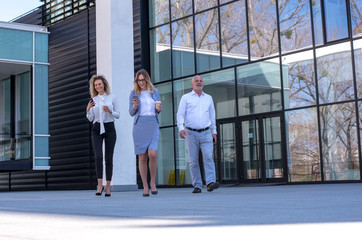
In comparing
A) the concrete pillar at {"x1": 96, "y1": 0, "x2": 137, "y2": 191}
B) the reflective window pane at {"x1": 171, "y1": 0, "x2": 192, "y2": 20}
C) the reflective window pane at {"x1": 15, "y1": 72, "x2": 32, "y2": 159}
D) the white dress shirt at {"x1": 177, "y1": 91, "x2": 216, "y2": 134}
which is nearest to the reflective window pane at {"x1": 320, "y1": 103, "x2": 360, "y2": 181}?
the concrete pillar at {"x1": 96, "y1": 0, "x2": 137, "y2": 191}

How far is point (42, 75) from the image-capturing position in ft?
61.6

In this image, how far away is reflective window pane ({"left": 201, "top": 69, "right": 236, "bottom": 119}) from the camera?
1706 centimetres

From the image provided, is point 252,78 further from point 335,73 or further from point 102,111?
point 102,111

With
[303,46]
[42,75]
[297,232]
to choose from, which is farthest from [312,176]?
[297,232]

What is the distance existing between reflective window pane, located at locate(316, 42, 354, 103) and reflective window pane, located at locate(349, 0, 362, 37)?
0.36m

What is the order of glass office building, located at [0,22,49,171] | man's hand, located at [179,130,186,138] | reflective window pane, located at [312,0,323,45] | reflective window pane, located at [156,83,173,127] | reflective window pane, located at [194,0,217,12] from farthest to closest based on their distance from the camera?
reflective window pane, located at [156,83,173,127], glass office building, located at [0,22,49,171], reflective window pane, located at [194,0,217,12], reflective window pane, located at [312,0,323,45], man's hand, located at [179,130,186,138]

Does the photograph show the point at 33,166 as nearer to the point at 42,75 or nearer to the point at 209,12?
the point at 42,75

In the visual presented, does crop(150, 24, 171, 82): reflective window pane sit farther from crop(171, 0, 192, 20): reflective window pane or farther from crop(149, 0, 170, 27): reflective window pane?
crop(171, 0, 192, 20): reflective window pane

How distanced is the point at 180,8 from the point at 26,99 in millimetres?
5974

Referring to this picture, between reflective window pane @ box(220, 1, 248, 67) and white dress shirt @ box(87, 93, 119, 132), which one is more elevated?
reflective window pane @ box(220, 1, 248, 67)

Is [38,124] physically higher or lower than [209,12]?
lower

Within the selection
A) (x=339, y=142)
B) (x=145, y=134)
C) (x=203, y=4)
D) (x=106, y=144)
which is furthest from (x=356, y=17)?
(x=106, y=144)

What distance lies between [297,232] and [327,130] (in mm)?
12556

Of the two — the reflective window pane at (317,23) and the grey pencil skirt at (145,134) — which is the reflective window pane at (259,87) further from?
the grey pencil skirt at (145,134)
